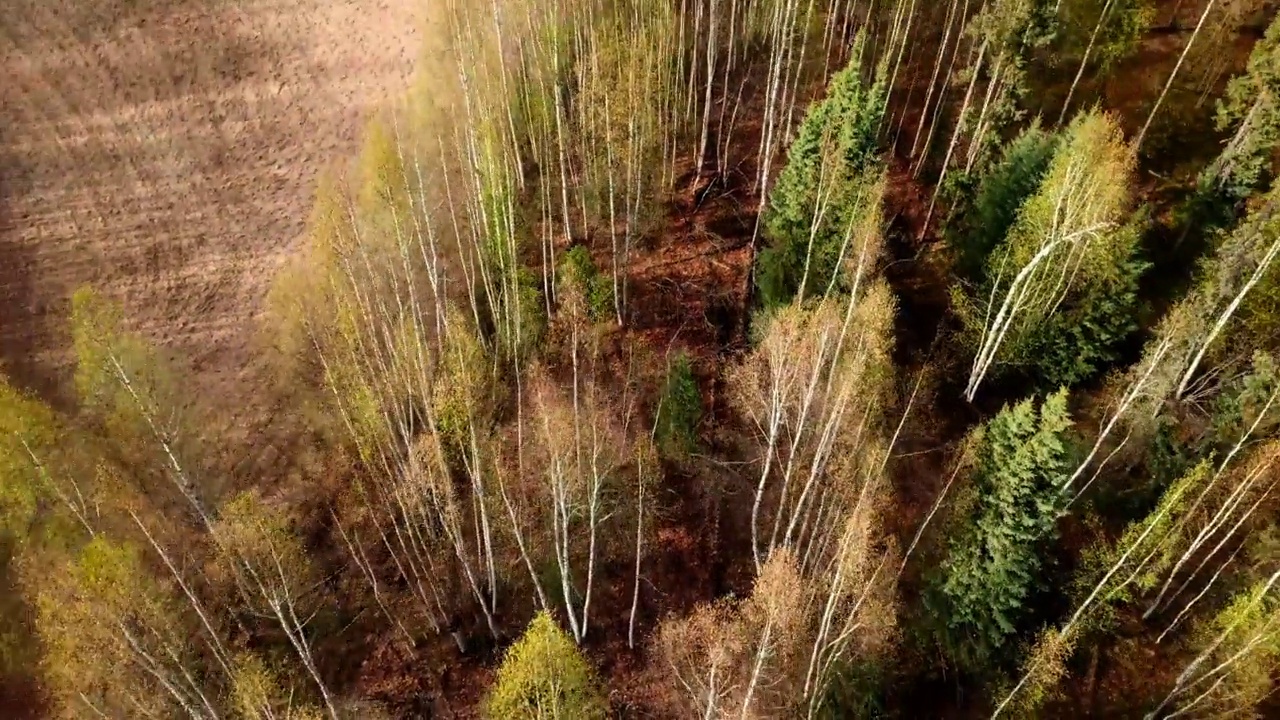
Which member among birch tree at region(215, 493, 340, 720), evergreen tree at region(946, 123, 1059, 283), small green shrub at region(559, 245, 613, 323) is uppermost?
evergreen tree at region(946, 123, 1059, 283)

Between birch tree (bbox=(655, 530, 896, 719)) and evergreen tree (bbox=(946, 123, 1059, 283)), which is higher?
evergreen tree (bbox=(946, 123, 1059, 283))

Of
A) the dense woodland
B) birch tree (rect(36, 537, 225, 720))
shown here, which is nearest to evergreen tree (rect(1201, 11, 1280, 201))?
the dense woodland

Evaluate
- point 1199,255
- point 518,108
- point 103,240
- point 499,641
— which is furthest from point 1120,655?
point 103,240

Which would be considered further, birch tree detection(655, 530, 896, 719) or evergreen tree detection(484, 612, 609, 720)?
birch tree detection(655, 530, 896, 719)

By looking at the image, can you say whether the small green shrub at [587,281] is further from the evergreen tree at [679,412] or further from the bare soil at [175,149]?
the bare soil at [175,149]

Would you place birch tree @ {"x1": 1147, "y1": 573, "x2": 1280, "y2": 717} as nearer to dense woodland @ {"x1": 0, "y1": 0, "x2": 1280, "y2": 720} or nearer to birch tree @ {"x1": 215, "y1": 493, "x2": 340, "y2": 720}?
dense woodland @ {"x1": 0, "y1": 0, "x2": 1280, "y2": 720}

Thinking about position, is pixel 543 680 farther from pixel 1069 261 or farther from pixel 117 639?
pixel 1069 261

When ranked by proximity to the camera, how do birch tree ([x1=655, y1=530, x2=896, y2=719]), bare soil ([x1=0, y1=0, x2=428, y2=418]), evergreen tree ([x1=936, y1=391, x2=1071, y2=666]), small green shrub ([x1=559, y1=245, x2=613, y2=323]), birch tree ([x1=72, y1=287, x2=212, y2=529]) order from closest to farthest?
birch tree ([x1=655, y1=530, x2=896, y2=719]), evergreen tree ([x1=936, y1=391, x2=1071, y2=666]), birch tree ([x1=72, y1=287, x2=212, y2=529]), small green shrub ([x1=559, y1=245, x2=613, y2=323]), bare soil ([x1=0, y1=0, x2=428, y2=418])
